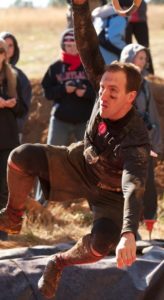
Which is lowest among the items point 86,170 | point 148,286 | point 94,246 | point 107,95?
point 148,286

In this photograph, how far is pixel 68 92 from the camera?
23.7ft

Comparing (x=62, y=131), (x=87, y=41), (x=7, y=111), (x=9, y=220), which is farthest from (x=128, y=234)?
(x=62, y=131)

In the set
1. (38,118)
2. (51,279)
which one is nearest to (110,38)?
(38,118)

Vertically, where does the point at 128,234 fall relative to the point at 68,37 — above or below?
below

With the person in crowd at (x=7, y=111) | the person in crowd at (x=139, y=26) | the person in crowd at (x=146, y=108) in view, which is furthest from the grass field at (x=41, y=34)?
the person in crowd at (x=7, y=111)

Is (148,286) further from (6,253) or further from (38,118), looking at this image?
(38,118)

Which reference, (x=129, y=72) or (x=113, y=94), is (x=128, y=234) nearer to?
(x=113, y=94)

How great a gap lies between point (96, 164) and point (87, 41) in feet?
2.62

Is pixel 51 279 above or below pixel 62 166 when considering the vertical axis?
below

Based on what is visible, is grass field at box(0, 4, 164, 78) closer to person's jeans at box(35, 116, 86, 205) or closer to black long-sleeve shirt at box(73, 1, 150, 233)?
person's jeans at box(35, 116, 86, 205)

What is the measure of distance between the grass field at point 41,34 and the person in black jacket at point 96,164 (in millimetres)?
6334

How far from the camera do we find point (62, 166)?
193 inches

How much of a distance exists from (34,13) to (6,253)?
32.7 meters

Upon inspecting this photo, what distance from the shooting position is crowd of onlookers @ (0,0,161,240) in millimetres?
6559
